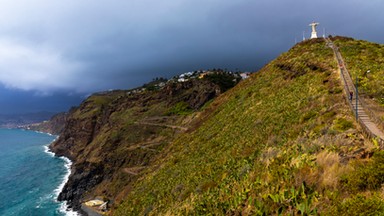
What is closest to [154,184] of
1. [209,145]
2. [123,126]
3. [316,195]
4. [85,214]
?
[209,145]

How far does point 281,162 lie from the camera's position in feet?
71.0

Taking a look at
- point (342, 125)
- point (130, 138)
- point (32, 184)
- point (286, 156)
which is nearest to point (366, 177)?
point (286, 156)

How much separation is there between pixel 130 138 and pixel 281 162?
335 ft

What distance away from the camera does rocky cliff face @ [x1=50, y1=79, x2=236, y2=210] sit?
94812 millimetres

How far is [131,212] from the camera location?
139 feet

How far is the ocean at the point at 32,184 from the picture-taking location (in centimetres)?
8619

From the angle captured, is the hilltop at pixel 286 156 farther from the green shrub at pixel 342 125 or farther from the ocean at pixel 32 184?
the ocean at pixel 32 184

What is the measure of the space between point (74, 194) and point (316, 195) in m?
91.3

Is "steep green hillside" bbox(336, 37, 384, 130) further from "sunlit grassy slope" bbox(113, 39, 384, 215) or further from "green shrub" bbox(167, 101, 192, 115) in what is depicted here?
"green shrub" bbox(167, 101, 192, 115)

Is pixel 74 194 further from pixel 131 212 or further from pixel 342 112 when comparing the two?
pixel 342 112

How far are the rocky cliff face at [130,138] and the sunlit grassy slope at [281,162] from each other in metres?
30.0

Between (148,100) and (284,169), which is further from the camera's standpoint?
(148,100)

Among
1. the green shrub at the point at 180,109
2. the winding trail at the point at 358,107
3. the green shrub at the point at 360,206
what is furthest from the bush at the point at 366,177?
the green shrub at the point at 180,109

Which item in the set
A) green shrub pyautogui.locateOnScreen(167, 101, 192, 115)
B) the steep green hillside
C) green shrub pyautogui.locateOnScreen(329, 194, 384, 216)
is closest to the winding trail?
the steep green hillside
